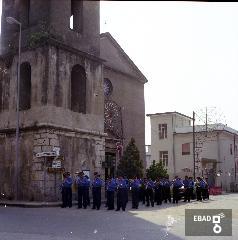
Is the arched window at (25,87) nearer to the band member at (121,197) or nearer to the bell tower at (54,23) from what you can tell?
the bell tower at (54,23)

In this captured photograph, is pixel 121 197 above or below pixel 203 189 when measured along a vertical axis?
above

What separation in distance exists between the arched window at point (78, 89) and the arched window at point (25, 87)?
8.55 feet

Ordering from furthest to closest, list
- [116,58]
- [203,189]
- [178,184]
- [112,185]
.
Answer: [116,58] < [203,189] < [178,184] < [112,185]

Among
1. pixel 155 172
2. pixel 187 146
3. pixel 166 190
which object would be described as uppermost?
pixel 187 146

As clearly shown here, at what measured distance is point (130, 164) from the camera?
26.5m

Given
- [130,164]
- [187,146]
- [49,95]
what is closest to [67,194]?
[49,95]

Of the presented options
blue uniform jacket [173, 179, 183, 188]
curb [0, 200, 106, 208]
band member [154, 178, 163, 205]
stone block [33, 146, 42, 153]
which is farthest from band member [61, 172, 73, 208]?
blue uniform jacket [173, 179, 183, 188]

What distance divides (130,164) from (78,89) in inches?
253

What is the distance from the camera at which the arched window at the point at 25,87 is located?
22625 mm

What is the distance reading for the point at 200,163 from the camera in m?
47.9

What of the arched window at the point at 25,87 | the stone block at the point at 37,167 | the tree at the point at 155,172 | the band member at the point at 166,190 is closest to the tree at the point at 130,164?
the tree at the point at 155,172

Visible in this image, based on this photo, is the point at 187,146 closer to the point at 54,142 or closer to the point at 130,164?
the point at 130,164

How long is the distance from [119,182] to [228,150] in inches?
1459

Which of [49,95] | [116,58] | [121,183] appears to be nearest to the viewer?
[121,183]
